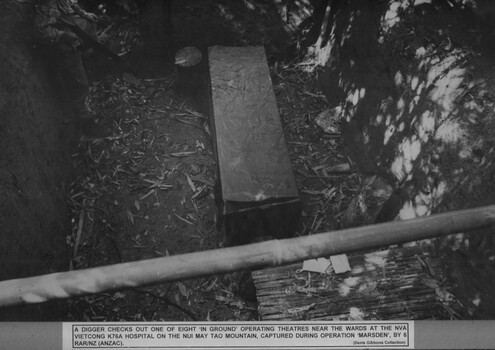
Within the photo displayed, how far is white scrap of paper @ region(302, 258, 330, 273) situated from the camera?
11.7ft

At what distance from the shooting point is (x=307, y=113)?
6.05 m

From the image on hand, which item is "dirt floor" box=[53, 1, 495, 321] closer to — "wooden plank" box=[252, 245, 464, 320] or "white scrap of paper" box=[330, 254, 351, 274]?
"wooden plank" box=[252, 245, 464, 320]

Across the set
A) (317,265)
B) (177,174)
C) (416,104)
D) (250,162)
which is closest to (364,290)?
(317,265)

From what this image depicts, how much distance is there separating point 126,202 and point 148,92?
212cm

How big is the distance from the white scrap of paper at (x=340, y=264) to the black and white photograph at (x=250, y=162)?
25 mm

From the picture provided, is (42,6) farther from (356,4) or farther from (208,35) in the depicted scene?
(356,4)

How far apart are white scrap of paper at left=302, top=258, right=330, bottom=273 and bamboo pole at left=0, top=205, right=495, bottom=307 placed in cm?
160

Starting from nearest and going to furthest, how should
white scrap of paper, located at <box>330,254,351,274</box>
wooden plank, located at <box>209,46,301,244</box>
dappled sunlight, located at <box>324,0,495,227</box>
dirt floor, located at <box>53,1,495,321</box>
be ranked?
white scrap of paper, located at <box>330,254,351,274</box> < dappled sunlight, located at <box>324,0,495,227</box> < dirt floor, located at <box>53,1,495,321</box> < wooden plank, located at <box>209,46,301,244</box>

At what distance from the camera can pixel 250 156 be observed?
4660 millimetres

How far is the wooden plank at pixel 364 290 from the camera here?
3328mm
